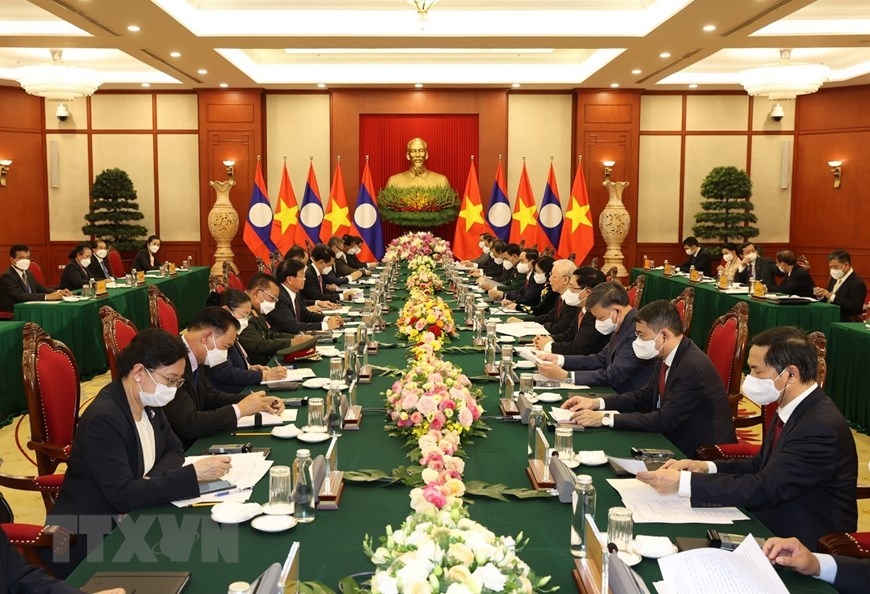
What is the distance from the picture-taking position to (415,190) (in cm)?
1396

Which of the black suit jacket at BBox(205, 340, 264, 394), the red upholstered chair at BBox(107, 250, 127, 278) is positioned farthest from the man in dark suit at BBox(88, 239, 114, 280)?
the black suit jacket at BBox(205, 340, 264, 394)

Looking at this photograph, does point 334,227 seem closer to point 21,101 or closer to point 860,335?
point 21,101

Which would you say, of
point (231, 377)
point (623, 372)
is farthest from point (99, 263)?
point (623, 372)

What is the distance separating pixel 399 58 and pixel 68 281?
20.4 feet

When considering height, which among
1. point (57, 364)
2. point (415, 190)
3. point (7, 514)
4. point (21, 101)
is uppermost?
point (21, 101)

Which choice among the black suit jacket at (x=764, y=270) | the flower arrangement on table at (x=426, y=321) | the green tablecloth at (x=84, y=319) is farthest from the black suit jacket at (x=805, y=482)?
the black suit jacket at (x=764, y=270)

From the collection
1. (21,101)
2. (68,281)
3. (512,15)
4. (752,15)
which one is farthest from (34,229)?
(752,15)

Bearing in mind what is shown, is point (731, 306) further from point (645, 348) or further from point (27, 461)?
point (27, 461)

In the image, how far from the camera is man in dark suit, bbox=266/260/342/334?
6.33m

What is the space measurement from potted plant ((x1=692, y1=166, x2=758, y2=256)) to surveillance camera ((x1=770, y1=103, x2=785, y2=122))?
117cm

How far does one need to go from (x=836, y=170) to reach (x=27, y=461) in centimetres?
1254

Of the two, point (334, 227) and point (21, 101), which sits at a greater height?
point (21, 101)

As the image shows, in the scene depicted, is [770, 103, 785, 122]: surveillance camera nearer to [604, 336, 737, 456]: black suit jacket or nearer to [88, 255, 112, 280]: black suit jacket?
[88, 255, 112, 280]: black suit jacket

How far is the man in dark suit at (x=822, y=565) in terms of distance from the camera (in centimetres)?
215
